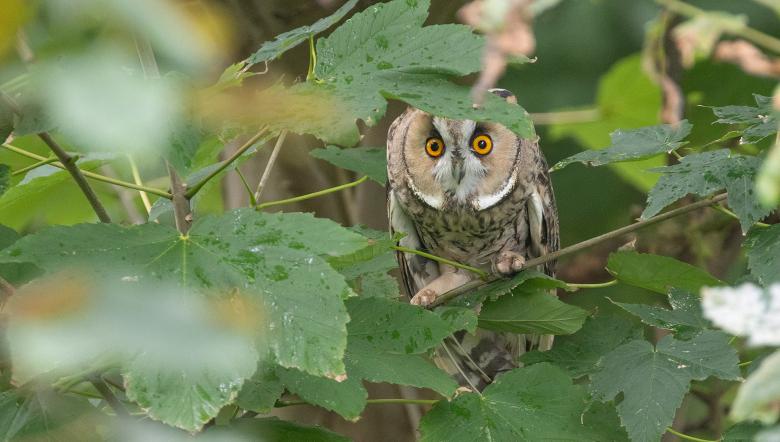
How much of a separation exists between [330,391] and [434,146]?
1.36 m

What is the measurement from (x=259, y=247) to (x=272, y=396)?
0.99 ft

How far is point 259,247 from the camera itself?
4.86ft

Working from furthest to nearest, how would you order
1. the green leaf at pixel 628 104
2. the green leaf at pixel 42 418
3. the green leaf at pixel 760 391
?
1. the green leaf at pixel 628 104
2. the green leaf at pixel 42 418
3. the green leaf at pixel 760 391

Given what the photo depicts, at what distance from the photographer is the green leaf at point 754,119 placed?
1.76 metres

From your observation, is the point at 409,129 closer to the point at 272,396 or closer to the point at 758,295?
the point at 272,396

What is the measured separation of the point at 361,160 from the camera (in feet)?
7.45

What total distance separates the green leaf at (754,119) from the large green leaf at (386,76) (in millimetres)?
454

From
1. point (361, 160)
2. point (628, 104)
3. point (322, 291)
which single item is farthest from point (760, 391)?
point (628, 104)

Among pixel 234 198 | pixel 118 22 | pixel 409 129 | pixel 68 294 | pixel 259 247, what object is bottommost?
pixel 234 198

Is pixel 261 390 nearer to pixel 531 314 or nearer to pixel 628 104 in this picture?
pixel 531 314

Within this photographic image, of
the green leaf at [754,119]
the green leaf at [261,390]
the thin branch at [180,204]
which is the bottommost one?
the green leaf at [261,390]

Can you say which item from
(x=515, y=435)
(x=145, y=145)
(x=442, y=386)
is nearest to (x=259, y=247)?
(x=442, y=386)

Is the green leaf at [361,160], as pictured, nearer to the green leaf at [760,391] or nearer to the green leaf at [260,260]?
the green leaf at [260,260]

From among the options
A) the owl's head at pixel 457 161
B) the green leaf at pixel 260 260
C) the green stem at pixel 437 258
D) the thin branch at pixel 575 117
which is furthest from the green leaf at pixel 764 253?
the thin branch at pixel 575 117
